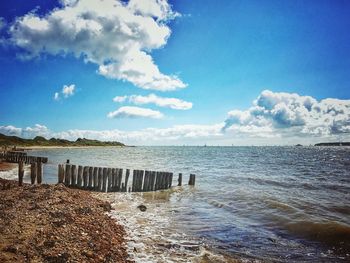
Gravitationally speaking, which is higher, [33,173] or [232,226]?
[33,173]

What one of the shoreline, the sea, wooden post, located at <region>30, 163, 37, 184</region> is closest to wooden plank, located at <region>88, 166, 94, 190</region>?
the sea

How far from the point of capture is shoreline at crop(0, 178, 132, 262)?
6242 mm

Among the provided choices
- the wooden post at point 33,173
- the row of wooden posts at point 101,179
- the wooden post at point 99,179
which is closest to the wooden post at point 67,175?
the row of wooden posts at point 101,179

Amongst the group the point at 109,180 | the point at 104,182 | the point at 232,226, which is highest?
the point at 109,180

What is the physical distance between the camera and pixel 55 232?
7.54 metres

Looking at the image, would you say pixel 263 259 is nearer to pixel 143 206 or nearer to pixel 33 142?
pixel 143 206

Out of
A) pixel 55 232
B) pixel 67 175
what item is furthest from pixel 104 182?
pixel 55 232

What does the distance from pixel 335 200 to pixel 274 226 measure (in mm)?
8408

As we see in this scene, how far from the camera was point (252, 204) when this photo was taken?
15.9 m

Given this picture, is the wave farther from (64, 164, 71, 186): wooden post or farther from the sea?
(64, 164, 71, 186): wooden post

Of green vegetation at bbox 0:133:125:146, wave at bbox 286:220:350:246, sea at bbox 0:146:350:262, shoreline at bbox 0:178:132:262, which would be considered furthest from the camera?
green vegetation at bbox 0:133:125:146

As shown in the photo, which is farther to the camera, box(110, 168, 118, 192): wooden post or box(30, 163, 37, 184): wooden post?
box(110, 168, 118, 192): wooden post

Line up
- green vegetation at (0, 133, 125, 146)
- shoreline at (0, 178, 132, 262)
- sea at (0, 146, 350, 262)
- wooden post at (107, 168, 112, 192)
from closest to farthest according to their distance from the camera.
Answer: shoreline at (0, 178, 132, 262)
sea at (0, 146, 350, 262)
wooden post at (107, 168, 112, 192)
green vegetation at (0, 133, 125, 146)

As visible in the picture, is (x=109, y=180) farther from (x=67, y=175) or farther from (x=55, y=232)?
(x=55, y=232)
